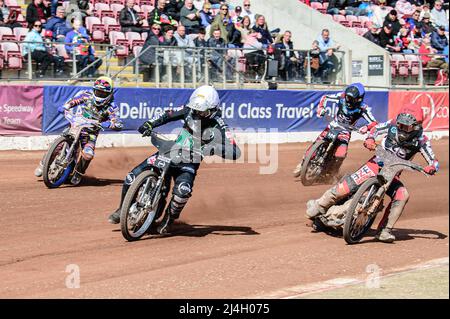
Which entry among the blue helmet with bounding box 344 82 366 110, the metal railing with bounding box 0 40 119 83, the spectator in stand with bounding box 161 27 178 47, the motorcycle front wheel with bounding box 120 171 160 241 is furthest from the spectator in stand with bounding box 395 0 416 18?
the motorcycle front wheel with bounding box 120 171 160 241

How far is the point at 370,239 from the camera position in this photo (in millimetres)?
11461

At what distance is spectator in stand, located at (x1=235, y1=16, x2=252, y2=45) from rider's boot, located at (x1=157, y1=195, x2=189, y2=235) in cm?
1300

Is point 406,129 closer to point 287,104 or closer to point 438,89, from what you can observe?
point 287,104

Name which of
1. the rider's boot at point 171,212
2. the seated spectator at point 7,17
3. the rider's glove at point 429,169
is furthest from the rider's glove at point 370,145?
the seated spectator at point 7,17

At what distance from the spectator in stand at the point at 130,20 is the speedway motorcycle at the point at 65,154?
7.66m

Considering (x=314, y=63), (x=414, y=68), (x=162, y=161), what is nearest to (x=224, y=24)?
(x=314, y=63)

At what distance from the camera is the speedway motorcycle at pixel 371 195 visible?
1046 centimetres

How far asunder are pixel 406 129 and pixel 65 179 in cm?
607

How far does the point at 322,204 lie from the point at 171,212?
204cm

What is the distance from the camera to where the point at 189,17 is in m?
22.5

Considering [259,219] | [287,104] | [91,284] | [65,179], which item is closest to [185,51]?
[287,104]

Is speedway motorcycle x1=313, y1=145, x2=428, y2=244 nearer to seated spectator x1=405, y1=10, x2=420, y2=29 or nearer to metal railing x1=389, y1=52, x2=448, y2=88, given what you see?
metal railing x1=389, y1=52, x2=448, y2=88

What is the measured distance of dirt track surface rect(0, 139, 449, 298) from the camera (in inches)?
334

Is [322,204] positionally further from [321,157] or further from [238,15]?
[238,15]
